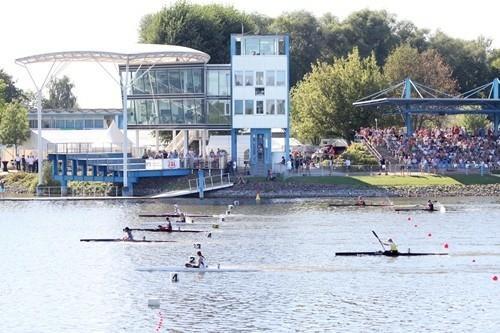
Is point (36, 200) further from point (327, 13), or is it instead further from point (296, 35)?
point (327, 13)

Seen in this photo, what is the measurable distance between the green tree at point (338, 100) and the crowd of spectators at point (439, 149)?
1093 centimetres

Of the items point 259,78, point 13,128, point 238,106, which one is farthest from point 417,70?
point 13,128

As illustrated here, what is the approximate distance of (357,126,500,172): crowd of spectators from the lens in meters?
104

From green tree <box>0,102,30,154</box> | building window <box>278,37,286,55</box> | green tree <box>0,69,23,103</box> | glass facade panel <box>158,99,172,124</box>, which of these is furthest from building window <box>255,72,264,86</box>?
green tree <box>0,69,23,103</box>

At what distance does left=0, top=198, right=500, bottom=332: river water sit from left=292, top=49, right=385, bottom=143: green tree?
129ft

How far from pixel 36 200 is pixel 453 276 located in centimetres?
4934

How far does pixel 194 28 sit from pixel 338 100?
18939 millimetres

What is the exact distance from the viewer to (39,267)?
60.2m

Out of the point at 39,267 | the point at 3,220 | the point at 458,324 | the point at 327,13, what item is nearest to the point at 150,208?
the point at 3,220

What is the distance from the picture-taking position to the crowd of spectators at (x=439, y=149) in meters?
104

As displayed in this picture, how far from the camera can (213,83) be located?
353ft

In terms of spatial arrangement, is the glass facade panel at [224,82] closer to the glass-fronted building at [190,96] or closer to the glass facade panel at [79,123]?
the glass-fronted building at [190,96]

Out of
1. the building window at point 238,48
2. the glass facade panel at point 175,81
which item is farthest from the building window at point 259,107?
the glass facade panel at point 175,81

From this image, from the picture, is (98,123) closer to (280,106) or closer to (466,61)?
(466,61)
